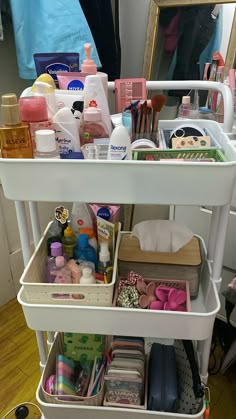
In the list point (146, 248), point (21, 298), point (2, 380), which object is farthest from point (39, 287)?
point (2, 380)

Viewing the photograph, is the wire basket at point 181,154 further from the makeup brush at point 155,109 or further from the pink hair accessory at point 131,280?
the pink hair accessory at point 131,280

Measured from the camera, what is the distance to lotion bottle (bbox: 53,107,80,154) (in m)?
0.62

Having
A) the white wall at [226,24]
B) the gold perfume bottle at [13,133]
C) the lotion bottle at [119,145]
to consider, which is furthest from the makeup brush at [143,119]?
the white wall at [226,24]

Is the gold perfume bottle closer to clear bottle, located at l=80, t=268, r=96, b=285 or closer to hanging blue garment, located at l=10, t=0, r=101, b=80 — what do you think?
clear bottle, located at l=80, t=268, r=96, b=285

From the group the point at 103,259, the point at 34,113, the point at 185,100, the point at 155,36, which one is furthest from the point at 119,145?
the point at 155,36

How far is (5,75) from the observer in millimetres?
1244

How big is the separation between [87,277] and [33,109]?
1.13 ft

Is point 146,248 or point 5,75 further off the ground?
point 5,75

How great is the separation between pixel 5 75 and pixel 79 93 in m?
0.70

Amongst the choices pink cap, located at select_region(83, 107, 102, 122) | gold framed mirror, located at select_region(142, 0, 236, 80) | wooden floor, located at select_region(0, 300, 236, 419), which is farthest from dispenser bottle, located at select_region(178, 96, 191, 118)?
wooden floor, located at select_region(0, 300, 236, 419)

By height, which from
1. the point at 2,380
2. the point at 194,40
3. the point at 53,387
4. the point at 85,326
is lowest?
the point at 2,380

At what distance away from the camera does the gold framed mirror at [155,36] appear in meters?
1.19

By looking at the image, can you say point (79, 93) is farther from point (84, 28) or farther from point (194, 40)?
point (194, 40)

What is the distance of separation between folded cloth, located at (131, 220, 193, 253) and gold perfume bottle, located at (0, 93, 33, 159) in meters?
0.34
